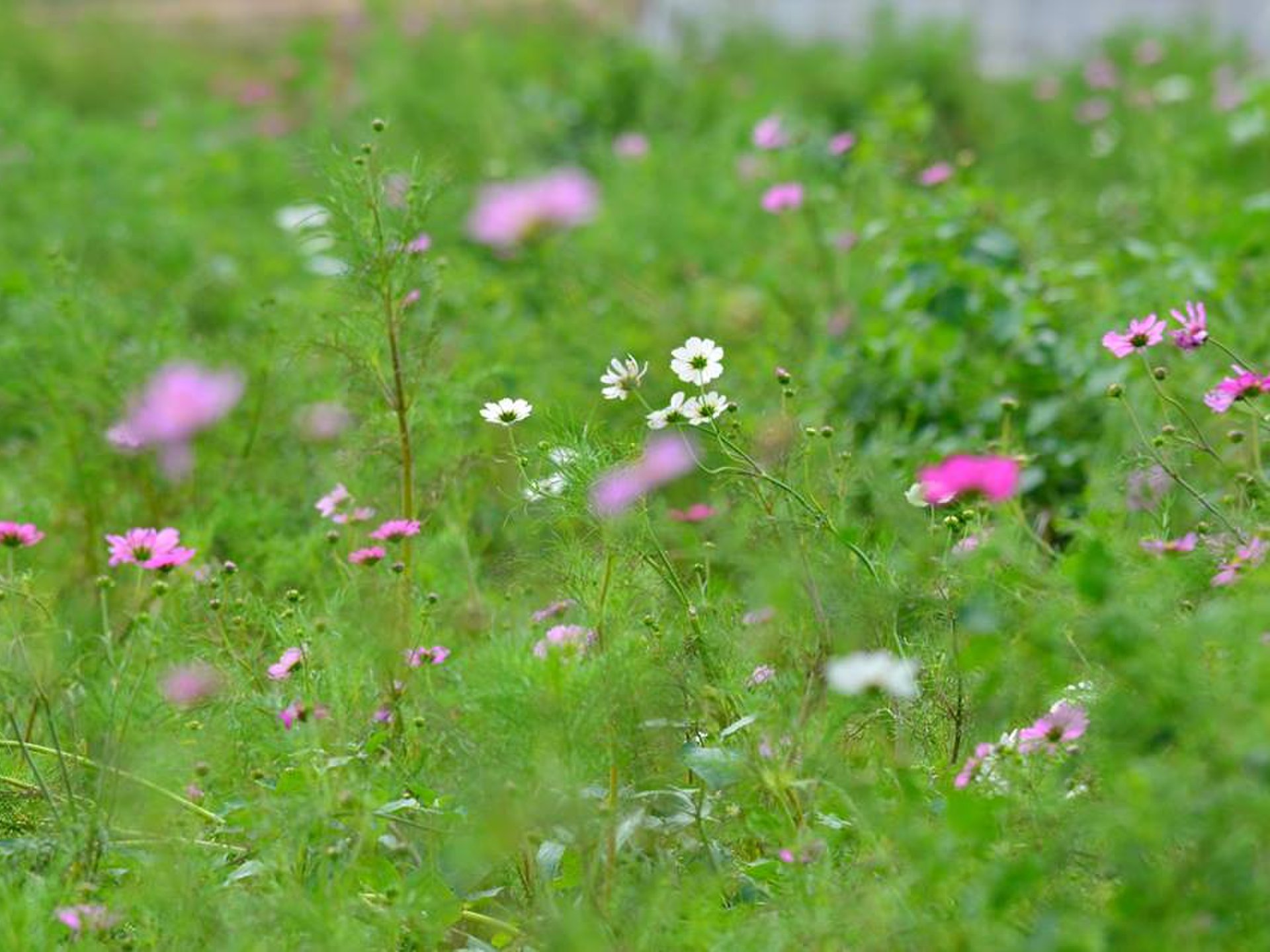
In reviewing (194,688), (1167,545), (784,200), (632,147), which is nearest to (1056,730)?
(1167,545)

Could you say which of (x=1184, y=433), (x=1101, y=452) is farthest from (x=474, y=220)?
(x=1184, y=433)

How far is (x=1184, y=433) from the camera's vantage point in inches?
90.3

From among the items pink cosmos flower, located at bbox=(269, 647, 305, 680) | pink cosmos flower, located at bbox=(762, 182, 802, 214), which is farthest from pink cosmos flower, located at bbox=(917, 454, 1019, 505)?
pink cosmos flower, located at bbox=(762, 182, 802, 214)

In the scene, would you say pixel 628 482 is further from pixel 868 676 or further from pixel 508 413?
pixel 868 676

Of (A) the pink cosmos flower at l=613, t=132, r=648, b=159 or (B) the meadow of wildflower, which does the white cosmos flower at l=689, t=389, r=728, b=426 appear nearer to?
(B) the meadow of wildflower

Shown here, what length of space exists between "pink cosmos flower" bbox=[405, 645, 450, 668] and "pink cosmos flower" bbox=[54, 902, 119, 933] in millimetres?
399

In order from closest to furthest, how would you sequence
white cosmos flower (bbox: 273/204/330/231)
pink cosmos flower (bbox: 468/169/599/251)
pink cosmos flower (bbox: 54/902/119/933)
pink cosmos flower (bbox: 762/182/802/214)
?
pink cosmos flower (bbox: 54/902/119/933), pink cosmos flower (bbox: 762/182/802/214), pink cosmos flower (bbox: 468/169/599/251), white cosmos flower (bbox: 273/204/330/231)

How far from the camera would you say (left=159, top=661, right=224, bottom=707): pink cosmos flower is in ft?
6.21

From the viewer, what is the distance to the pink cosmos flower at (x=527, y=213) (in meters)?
3.82

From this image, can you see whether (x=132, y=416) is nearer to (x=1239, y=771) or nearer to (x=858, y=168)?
(x=858, y=168)

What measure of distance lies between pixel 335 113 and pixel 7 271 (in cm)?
237

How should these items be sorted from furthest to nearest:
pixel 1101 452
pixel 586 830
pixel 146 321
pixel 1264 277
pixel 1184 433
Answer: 1. pixel 146 321
2. pixel 1264 277
3. pixel 1101 452
4. pixel 1184 433
5. pixel 586 830

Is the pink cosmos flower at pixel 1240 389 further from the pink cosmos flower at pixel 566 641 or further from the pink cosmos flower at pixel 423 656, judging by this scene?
the pink cosmos flower at pixel 423 656

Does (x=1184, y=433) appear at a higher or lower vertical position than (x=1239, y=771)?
lower
